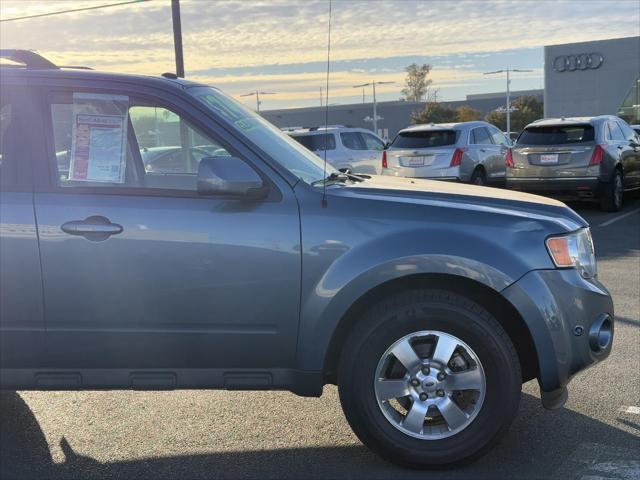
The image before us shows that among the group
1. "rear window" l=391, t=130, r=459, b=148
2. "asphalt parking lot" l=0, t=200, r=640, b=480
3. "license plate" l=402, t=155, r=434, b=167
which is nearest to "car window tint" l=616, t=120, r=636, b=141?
"rear window" l=391, t=130, r=459, b=148

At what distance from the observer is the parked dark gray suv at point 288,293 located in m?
3.38

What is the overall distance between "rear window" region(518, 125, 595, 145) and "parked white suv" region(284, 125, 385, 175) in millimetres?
5053

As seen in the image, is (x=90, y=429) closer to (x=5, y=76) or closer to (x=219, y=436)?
(x=219, y=436)

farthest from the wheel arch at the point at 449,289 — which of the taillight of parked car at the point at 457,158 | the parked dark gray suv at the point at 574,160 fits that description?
the taillight of parked car at the point at 457,158

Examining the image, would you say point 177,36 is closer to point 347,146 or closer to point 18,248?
point 347,146

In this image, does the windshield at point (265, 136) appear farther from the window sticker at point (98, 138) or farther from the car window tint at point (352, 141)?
the car window tint at point (352, 141)

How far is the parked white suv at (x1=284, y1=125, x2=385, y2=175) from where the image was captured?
1720 cm

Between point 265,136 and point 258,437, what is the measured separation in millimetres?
1650

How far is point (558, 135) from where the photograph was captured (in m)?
13.1

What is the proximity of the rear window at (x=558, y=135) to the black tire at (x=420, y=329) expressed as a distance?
10.4 m

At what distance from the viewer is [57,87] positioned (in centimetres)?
361

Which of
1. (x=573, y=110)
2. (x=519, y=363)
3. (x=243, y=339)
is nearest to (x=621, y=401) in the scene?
(x=519, y=363)

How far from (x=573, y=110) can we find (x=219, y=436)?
39.6m

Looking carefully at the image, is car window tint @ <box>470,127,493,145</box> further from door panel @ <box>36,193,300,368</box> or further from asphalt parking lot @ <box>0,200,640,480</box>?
door panel @ <box>36,193,300,368</box>
